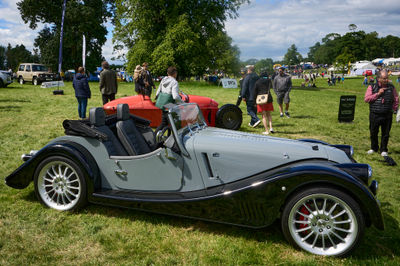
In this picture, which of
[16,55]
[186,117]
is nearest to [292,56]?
[16,55]

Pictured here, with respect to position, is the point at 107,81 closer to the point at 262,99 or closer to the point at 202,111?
the point at 202,111

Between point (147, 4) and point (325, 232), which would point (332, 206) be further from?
point (147, 4)

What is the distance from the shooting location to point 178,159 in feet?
12.2

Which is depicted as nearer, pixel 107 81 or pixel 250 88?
pixel 250 88

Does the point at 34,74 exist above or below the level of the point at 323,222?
above

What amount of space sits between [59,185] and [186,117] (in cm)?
199

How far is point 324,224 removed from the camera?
10.6 feet

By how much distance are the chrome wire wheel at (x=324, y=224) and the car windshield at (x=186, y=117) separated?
1.71 metres

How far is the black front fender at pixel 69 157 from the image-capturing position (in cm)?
396

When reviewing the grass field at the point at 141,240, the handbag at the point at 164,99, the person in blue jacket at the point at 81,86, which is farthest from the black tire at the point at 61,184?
the person in blue jacket at the point at 81,86

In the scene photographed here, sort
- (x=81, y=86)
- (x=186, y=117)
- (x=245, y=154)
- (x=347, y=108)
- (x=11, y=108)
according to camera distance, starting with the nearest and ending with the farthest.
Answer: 1. (x=245, y=154)
2. (x=186, y=117)
3. (x=81, y=86)
4. (x=347, y=108)
5. (x=11, y=108)

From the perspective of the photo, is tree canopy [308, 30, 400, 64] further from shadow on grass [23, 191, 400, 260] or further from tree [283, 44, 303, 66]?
shadow on grass [23, 191, 400, 260]

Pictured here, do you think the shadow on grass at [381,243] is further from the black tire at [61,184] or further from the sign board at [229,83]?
the sign board at [229,83]

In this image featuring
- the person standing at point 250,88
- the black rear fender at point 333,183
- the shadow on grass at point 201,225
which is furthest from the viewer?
the person standing at point 250,88
